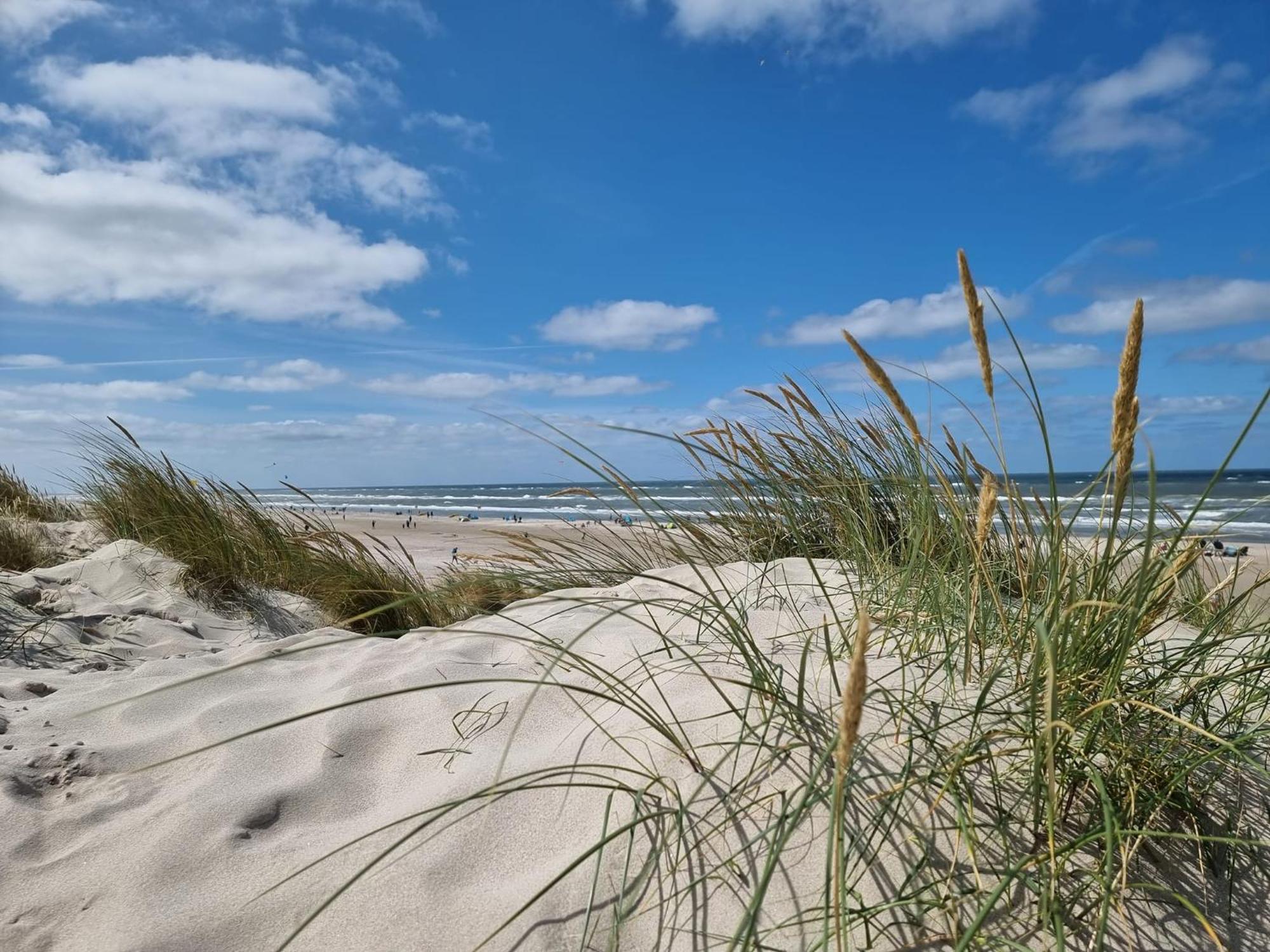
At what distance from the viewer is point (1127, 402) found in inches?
45.9

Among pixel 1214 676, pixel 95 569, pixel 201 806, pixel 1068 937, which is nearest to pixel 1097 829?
pixel 1068 937

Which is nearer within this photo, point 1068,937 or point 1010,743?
point 1068,937

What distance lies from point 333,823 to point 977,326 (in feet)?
5.28

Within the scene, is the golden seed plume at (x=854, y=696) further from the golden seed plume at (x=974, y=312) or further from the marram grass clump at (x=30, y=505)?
the marram grass clump at (x=30, y=505)

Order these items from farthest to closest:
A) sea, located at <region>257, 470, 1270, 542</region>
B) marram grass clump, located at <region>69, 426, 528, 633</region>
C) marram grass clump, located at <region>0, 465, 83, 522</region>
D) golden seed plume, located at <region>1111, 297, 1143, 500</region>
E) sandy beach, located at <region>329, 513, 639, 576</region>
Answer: sea, located at <region>257, 470, 1270, 542</region>, sandy beach, located at <region>329, 513, 639, 576</region>, marram grass clump, located at <region>0, 465, 83, 522</region>, marram grass clump, located at <region>69, 426, 528, 633</region>, golden seed plume, located at <region>1111, 297, 1143, 500</region>

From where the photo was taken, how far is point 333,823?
5.48ft

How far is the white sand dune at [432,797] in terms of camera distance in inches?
50.2

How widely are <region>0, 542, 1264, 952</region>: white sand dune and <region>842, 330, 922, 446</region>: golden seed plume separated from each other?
1.26ft

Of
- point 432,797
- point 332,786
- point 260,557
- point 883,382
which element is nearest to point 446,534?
point 260,557

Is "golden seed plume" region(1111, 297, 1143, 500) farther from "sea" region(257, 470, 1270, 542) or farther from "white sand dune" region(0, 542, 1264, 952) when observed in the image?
"sea" region(257, 470, 1270, 542)

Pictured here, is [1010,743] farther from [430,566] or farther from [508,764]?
[430,566]

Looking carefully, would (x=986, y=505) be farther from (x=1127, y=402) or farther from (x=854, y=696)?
(x=854, y=696)

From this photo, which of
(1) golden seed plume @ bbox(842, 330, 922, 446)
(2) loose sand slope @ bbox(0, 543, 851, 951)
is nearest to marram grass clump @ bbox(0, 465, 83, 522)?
(2) loose sand slope @ bbox(0, 543, 851, 951)

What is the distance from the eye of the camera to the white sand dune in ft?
4.18
